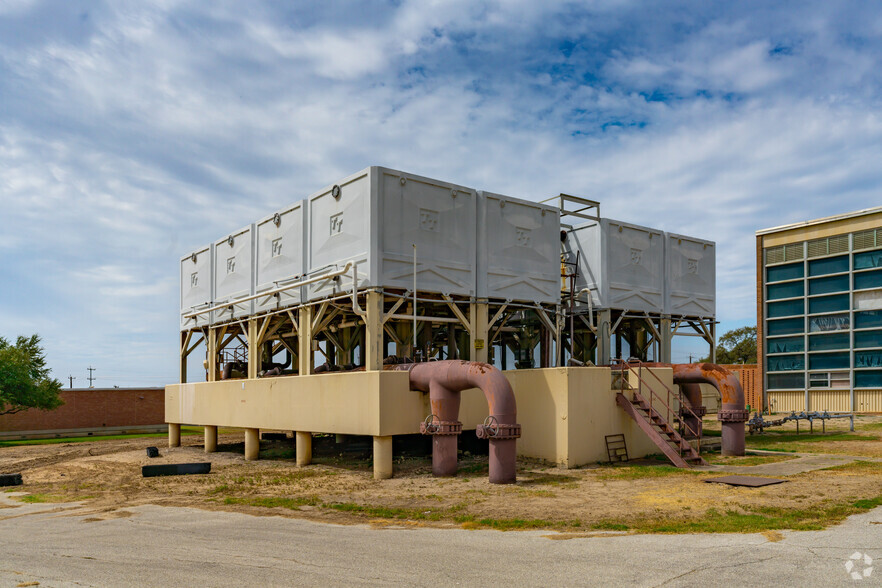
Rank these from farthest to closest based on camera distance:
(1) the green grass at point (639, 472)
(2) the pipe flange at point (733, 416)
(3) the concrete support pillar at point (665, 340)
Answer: (3) the concrete support pillar at point (665, 340) < (2) the pipe flange at point (733, 416) < (1) the green grass at point (639, 472)

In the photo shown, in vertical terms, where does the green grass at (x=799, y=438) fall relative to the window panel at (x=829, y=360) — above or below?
below

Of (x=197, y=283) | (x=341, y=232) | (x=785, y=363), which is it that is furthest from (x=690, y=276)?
(x=197, y=283)

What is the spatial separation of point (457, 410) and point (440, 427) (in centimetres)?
71

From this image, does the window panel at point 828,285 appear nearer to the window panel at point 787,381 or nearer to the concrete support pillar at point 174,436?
the window panel at point 787,381

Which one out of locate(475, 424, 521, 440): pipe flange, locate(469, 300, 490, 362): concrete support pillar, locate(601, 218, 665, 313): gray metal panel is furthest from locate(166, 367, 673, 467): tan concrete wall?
locate(601, 218, 665, 313): gray metal panel

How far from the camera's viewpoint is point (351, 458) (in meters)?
25.6

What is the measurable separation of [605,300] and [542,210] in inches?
209

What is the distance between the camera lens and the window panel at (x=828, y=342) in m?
45.9

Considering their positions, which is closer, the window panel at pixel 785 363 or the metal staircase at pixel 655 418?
the metal staircase at pixel 655 418

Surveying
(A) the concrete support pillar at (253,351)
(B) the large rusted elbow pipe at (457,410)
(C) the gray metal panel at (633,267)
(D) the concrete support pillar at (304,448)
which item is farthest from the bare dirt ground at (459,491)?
(C) the gray metal panel at (633,267)

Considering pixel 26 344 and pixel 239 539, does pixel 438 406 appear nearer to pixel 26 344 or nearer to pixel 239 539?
pixel 239 539

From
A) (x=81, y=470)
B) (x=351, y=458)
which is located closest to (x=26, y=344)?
(x=81, y=470)

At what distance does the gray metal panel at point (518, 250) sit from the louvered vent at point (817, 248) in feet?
94.6

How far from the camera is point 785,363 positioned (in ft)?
163
